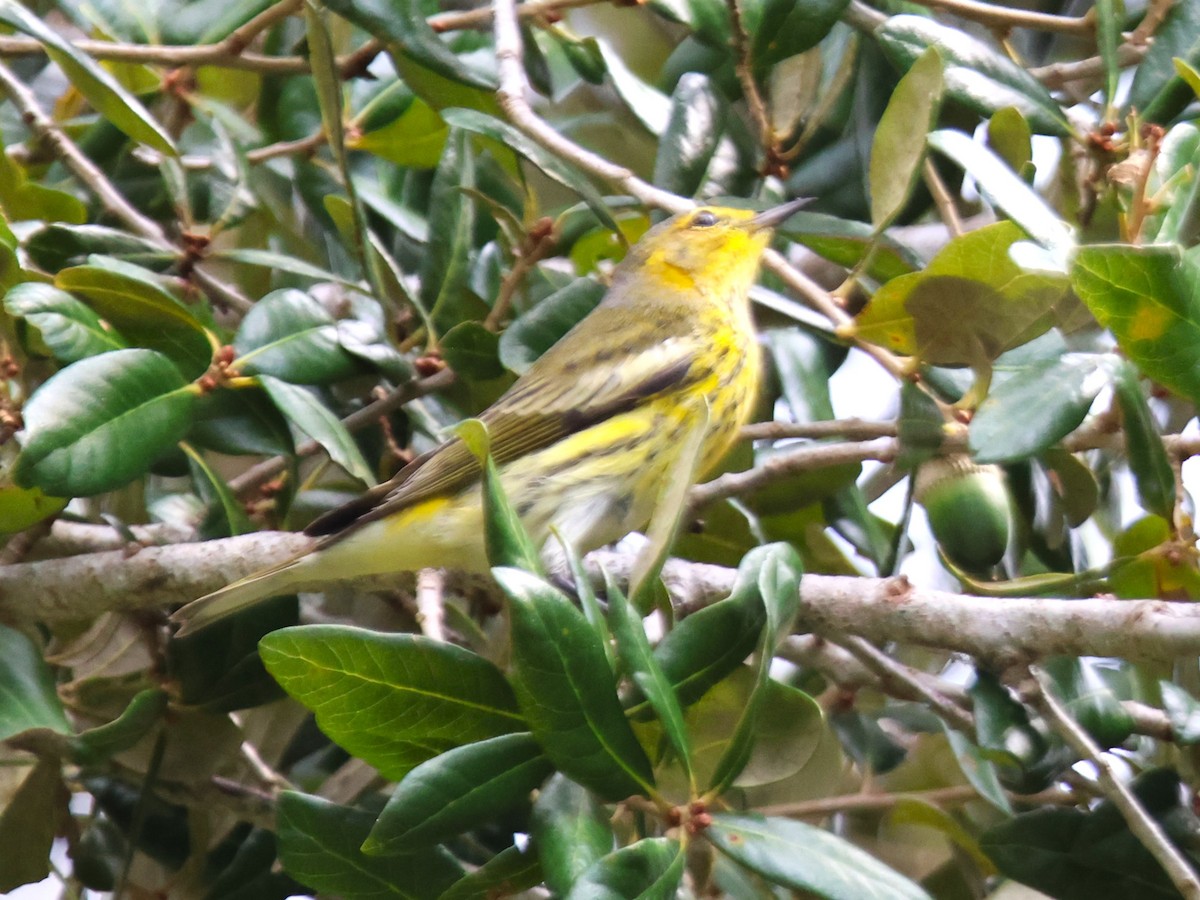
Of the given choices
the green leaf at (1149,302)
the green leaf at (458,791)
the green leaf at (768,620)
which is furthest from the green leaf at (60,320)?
the green leaf at (1149,302)

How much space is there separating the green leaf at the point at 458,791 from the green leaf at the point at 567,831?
0.04 m

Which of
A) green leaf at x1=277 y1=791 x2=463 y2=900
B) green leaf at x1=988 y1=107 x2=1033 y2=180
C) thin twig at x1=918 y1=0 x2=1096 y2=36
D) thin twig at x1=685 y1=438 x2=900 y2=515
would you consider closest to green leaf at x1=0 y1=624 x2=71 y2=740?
green leaf at x1=277 y1=791 x2=463 y2=900

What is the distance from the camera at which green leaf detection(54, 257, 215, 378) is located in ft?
6.72

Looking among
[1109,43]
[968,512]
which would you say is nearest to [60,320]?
[968,512]

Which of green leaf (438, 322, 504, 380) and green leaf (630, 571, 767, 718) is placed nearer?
green leaf (630, 571, 767, 718)

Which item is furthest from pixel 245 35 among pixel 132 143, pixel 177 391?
pixel 177 391

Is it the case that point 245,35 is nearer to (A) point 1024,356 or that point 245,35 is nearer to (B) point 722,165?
(B) point 722,165

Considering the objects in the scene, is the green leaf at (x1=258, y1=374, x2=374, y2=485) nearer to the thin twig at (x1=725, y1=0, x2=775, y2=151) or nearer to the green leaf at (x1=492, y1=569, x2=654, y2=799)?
the green leaf at (x1=492, y1=569, x2=654, y2=799)

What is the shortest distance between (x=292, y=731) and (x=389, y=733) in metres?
1.14

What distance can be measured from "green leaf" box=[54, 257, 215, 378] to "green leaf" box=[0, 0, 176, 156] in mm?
234

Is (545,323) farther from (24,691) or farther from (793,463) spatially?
(24,691)

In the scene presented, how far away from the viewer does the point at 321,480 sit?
9.43 feet

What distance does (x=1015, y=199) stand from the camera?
66.6 inches

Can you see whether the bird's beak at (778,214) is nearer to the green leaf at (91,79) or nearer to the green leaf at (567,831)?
the green leaf at (91,79)
